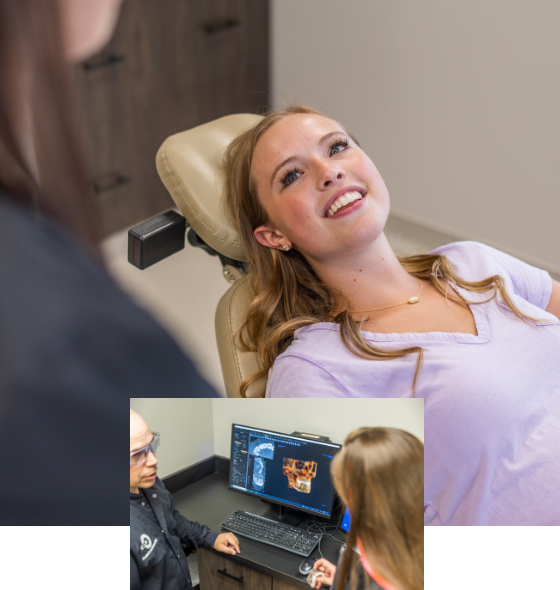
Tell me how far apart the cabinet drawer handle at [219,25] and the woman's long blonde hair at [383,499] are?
8.82 ft

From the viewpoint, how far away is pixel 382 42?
8.84ft

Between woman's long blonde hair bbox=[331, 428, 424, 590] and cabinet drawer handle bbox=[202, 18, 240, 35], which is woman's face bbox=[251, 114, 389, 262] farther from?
cabinet drawer handle bbox=[202, 18, 240, 35]

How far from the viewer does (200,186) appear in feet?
4.69

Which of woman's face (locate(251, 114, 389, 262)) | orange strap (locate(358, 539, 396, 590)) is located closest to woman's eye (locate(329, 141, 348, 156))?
woman's face (locate(251, 114, 389, 262))

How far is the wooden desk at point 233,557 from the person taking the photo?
539mm

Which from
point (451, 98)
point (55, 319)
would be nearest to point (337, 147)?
point (55, 319)

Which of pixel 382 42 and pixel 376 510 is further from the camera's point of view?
pixel 382 42

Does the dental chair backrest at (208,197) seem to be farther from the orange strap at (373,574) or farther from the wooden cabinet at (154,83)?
the wooden cabinet at (154,83)

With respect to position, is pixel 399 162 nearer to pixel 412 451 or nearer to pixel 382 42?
pixel 382 42

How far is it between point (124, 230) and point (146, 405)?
2.53m

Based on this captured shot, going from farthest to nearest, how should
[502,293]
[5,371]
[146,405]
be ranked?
[502,293]
[146,405]
[5,371]

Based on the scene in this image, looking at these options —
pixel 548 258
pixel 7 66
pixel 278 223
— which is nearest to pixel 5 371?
pixel 7 66

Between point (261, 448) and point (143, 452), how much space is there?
12 centimetres

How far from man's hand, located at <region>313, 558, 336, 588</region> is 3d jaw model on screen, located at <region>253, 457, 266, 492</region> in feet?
0.33
